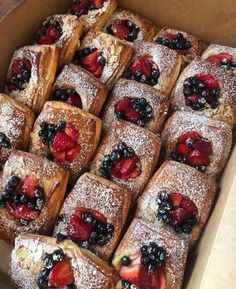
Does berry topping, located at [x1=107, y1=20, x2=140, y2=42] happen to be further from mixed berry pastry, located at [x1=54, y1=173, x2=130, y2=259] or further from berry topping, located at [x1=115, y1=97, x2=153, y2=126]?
mixed berry pastry, located at [x1=54, y1=173, x2=130, y2=259]

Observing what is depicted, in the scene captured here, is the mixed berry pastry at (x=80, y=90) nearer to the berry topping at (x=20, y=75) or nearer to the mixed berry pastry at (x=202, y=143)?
the berry topping at (x=20, y=75)

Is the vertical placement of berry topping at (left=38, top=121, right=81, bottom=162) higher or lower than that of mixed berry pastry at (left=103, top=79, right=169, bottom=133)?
lower

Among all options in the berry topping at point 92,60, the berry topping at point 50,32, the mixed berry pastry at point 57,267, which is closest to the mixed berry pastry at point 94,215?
the mixed berry pastry at point 57,267

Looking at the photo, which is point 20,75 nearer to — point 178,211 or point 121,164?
point 121,164

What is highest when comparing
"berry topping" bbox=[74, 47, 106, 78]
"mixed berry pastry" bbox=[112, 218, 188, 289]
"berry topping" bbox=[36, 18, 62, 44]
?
"berry topping" bbox=[36, 18, 62, 44]

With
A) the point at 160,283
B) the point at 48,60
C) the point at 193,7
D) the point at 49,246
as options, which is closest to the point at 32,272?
the point at 49,246

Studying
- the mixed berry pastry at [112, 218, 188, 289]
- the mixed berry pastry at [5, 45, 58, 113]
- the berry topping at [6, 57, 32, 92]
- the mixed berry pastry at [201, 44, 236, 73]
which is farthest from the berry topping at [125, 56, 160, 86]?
the mixed berry pastry at [112, 218, 188, 289]

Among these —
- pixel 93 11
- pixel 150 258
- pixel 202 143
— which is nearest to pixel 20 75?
pixel 93 11
